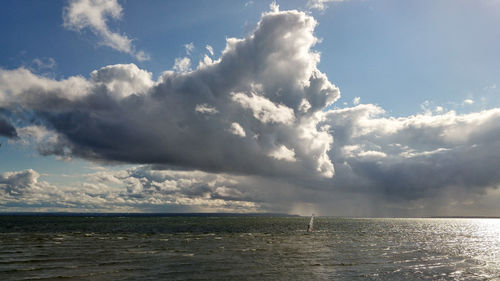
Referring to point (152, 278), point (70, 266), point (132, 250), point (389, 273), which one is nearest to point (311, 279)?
point (389, 273)

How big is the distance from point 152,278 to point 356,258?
3213cm

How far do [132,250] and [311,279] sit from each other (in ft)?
114

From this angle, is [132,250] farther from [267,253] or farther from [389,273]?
[389,273]

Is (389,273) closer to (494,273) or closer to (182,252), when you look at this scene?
(494,273)

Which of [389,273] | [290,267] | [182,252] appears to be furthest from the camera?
[182,252]

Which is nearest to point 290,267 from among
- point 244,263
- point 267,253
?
point 244,263

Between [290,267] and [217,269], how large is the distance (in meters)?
9.69

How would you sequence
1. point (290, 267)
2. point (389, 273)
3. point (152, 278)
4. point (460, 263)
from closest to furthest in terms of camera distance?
point (152, 278), point (389, 273), point (290, 267), point (460, 263)

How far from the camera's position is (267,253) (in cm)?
5772

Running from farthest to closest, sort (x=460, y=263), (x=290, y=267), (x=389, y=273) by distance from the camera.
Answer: (x=460, y=263) → (x=290, y=267) → (x=389, y=273)

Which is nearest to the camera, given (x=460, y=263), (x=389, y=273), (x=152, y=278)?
(x=152, y=278)

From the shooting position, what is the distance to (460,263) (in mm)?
51938

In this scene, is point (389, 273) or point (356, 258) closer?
point (389, 273)

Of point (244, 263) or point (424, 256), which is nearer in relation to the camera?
point (244, 263)
